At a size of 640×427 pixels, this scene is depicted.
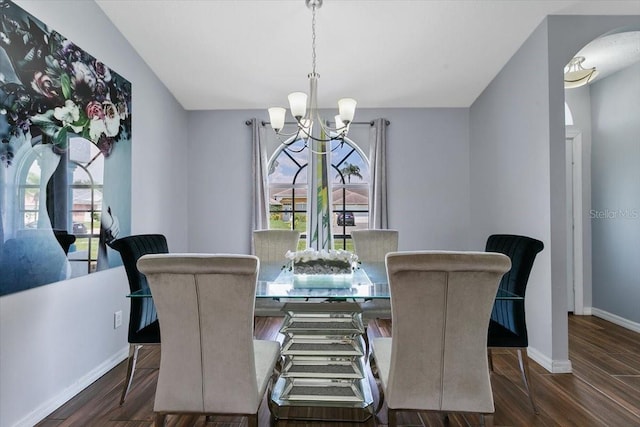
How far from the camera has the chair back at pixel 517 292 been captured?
6.40 ft

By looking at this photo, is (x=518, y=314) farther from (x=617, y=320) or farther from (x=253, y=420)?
(x=617, y=320)

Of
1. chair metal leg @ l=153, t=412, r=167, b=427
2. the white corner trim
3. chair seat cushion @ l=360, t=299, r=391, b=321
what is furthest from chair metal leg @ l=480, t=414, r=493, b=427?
the white corner trim

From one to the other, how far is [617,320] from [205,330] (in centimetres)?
415

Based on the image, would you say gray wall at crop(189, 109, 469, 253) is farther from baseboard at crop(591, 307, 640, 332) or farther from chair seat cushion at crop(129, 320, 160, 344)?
chair seat cushion at crop(129, 320, 160, 344)

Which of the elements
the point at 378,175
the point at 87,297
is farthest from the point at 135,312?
the point at 378,175

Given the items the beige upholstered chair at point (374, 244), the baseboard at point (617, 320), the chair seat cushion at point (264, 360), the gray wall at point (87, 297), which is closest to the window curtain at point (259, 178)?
the gray wall at point (87, 297)

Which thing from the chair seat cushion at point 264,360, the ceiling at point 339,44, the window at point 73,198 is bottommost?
the chair seat cushion at point 264,360

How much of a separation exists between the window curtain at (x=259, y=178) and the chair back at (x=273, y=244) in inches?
35.3

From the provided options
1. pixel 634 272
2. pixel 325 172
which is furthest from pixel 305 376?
pixel 634 272

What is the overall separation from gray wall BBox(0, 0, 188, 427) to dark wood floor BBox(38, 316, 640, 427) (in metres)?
0.16

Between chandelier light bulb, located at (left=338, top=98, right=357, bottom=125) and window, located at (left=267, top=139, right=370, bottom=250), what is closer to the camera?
chandelier light bulb, located at (left=338, top=98, right=357, bottom=125)

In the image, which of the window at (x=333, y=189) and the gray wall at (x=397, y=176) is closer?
the gray wall at (x=397, y=176)

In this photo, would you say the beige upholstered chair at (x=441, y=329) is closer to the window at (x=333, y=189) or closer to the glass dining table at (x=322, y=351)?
the glass dining table at (x=322, y=351)

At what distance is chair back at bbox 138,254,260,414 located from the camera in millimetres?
1315
